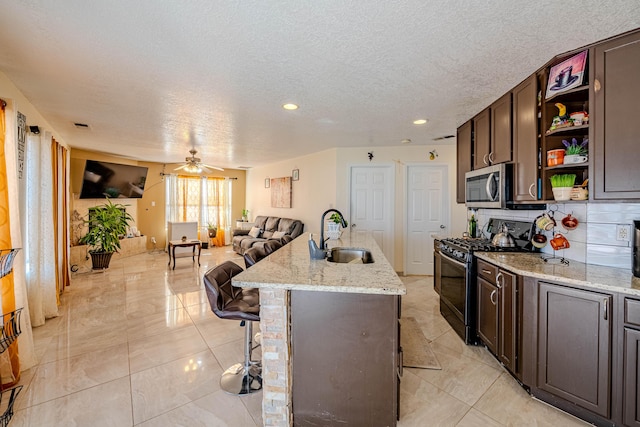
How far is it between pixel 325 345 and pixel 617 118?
7.59ft

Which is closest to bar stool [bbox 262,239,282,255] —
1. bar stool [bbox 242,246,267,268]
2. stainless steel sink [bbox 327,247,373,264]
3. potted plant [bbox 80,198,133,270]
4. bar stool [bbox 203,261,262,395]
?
bar stool [bbox 242,246,267,268]

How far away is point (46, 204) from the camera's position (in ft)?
9.82

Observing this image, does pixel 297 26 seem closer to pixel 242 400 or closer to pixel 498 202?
pixel 498 202

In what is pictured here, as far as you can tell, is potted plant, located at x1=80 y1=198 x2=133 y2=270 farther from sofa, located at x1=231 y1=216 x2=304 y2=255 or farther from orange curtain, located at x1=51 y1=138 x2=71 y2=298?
sofa, located at x1=231 y1=216 x2=304 y2=255

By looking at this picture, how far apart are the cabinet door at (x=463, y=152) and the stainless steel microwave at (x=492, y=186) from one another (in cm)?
30

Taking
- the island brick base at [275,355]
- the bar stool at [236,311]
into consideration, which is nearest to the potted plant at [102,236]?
the bar stool at [236,311]

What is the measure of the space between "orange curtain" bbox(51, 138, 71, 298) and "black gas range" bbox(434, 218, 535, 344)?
474 centimetres

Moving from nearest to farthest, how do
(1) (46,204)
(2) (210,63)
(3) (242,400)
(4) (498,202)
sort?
1. (3) (242,400)
2. (2) (210,63)
3. (4) (498,202)
4. (1) (46,204)

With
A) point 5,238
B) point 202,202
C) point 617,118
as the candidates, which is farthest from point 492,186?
point 202,202

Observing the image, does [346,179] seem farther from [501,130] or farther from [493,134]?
[501,130]

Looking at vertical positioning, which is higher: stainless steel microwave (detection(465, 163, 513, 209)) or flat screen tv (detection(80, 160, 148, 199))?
flat screen tv (detection(80, 160, 148, 199))

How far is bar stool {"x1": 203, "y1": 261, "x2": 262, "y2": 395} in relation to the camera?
181 cm

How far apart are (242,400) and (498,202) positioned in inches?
107

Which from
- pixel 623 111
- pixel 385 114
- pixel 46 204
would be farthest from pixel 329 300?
pixel 46 204
